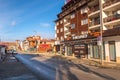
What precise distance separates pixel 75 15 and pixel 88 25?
361 inches

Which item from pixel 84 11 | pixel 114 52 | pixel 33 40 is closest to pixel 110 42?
pixel 114 52

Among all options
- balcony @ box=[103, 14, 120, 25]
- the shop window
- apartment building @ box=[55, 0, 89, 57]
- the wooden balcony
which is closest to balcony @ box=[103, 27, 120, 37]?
balcony @ box=[103, 14, 120, 25]

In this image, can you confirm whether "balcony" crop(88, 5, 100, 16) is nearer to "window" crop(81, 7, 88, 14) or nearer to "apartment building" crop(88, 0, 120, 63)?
"apartment building" crop(88, 0, 120, 63)

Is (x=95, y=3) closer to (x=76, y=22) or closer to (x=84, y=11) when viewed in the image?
(x=84, y=11)

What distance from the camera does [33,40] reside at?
126 metres

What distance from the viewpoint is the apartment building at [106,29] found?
32906 mm

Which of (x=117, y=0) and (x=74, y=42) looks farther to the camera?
(x=74, y=42)

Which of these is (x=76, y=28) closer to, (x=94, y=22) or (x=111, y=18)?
(x=94, y=22)

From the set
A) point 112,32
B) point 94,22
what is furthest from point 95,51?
point 112,32

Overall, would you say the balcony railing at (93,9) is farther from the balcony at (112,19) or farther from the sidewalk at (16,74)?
the sidewalk at (16,74)

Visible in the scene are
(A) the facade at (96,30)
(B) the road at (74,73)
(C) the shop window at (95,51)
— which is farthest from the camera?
(C) the shop window at (95,51)

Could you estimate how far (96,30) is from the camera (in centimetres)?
4425

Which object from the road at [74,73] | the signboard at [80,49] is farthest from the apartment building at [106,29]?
the road at [74,73]

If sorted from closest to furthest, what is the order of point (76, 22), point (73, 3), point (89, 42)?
point (89, 42) < point (76, 22) < point (73, 3)
